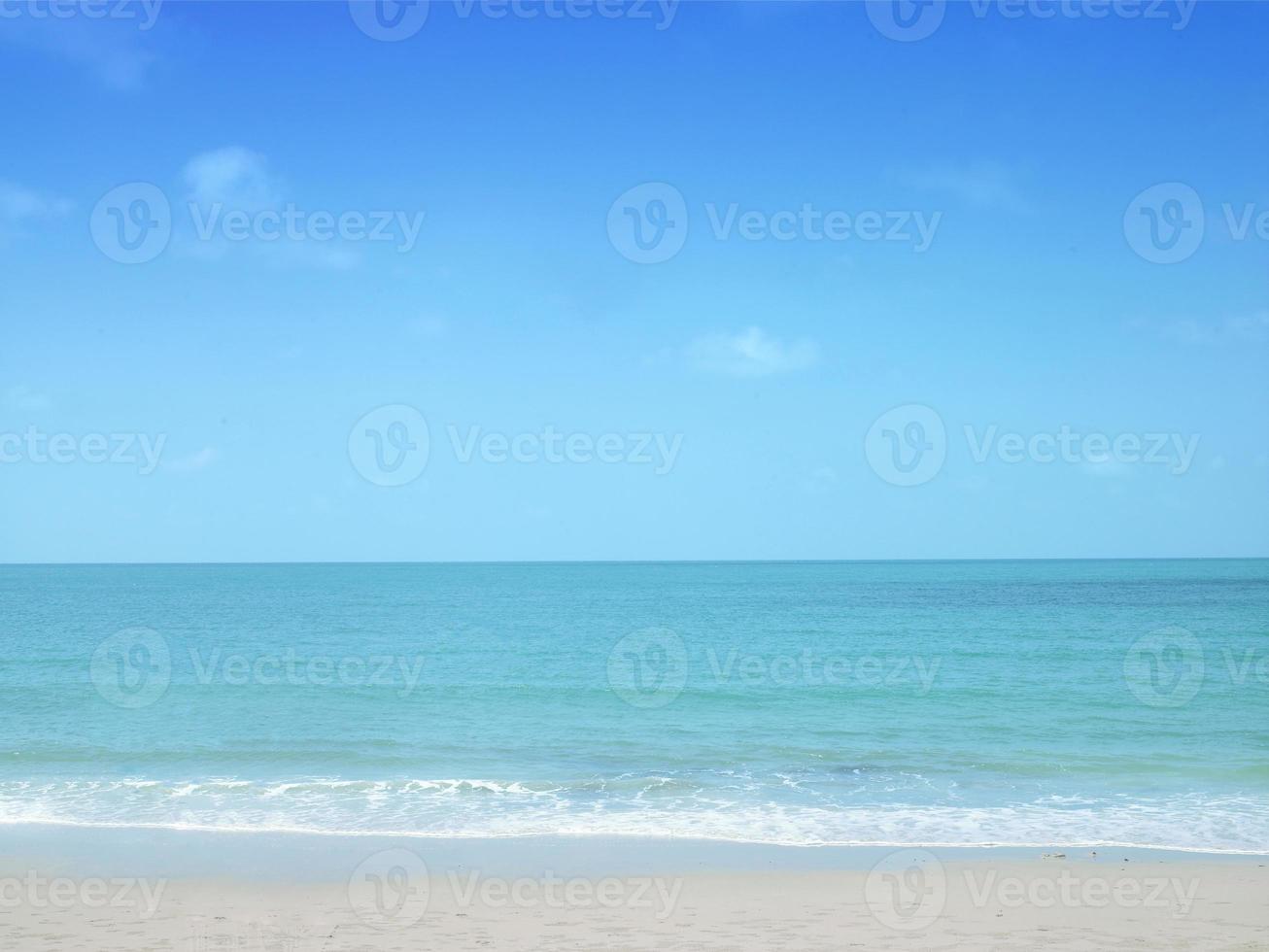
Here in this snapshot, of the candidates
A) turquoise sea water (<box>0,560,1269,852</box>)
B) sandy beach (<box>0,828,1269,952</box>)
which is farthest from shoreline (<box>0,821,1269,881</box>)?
turquoise sea water (<box>0,560,1269,852</box>)

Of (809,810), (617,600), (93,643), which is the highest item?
(617,600)

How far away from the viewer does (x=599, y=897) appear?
933 centimetres

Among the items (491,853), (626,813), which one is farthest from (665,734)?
(491,853)

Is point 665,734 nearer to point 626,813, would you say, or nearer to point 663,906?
point 626,813

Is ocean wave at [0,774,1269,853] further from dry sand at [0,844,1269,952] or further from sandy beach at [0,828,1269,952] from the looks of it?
dry sand at [0,844,1269,952]

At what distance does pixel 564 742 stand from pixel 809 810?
19.5 feet

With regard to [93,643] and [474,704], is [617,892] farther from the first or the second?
[93,643]

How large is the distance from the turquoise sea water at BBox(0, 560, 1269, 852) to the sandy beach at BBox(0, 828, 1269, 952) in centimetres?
92

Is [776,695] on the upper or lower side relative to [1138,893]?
upper

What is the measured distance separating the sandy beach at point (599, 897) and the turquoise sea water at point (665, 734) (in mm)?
923

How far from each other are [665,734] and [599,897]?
8722 mm

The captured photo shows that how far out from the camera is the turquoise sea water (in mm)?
12453

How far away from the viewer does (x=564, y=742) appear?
17406 mm

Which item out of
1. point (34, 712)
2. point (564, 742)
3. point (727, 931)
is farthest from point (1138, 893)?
point (34, 712)
